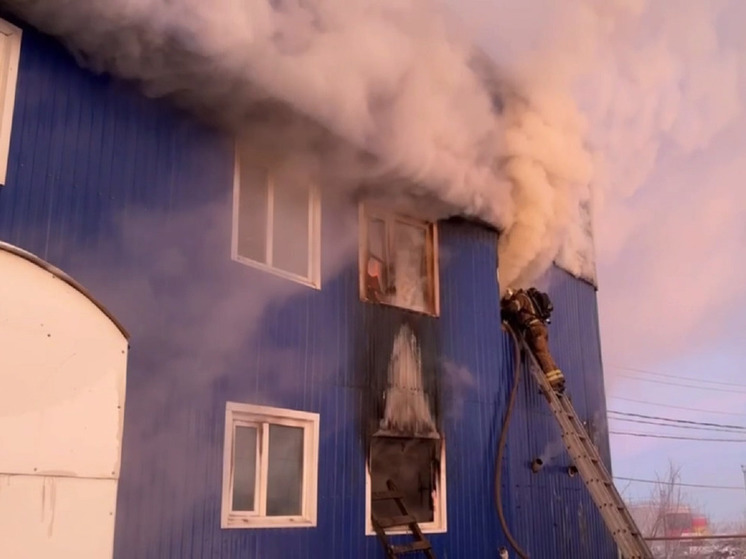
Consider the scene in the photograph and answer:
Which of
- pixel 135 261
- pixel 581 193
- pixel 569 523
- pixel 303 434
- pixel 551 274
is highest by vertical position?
pixel 581 193

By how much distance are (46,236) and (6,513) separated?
6.83 ft

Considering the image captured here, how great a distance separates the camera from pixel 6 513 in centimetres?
384

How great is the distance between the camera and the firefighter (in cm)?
956

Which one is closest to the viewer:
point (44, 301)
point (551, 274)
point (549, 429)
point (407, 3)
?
point (44, 301)

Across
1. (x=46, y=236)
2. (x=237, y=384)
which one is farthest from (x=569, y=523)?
(x=46, y=236)

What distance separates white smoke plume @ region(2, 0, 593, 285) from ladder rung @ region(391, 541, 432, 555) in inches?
129

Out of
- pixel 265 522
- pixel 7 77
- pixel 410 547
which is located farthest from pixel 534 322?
pixel 7 77

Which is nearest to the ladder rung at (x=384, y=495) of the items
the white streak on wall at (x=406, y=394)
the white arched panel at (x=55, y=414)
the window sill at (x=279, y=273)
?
the white streak on wall at (x=406, y=394)

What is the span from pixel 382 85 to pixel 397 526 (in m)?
3.88

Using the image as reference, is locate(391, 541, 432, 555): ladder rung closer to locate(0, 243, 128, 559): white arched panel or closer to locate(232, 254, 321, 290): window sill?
locate(232, 254, 321, 290): window sill

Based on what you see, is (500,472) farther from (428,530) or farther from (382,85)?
(382,85)

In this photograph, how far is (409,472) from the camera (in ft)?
26.3

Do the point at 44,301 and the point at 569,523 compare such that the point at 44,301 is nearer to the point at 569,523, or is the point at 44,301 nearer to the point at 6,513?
the point at 6,513

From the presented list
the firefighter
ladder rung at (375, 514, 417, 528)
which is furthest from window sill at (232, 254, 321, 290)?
the firefighter
